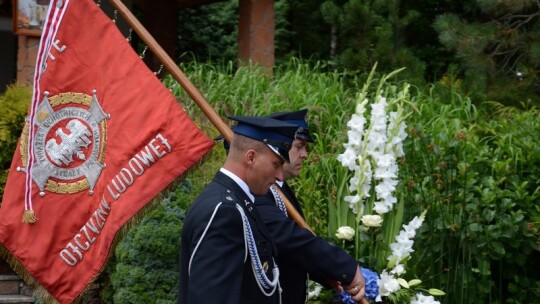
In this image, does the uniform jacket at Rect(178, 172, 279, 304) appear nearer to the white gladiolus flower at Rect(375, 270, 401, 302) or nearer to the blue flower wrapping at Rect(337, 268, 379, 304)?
the blue flower wrapping at Rect(337, 268, 379, 304)

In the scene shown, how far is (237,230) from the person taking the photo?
397 centimetres

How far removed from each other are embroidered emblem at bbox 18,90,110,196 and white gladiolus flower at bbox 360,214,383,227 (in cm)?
150

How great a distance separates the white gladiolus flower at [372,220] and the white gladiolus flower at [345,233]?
0.10 m

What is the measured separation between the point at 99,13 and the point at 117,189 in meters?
0.94

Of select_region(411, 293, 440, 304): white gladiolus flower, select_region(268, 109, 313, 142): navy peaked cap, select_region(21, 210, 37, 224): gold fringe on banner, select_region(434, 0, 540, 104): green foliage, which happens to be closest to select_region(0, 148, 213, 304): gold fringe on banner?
select_region(21, 210, 37, 224): gold fringe on banner

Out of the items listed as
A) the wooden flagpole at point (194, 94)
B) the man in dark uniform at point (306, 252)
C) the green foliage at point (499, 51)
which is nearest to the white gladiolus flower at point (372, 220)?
the wooden flagpole at point (194, 94)

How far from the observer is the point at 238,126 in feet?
13.9

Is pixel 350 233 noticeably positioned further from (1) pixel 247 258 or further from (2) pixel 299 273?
(1) pixel 247 258

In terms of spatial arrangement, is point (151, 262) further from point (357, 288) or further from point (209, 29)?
point (209, 29)

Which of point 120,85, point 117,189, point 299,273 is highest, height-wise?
point 120,85

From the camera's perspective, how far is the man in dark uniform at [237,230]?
3.86 meters

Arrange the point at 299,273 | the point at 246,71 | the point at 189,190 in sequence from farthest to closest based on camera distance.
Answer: the point at 246,71 < the point at 189,190 < the point at 299,273

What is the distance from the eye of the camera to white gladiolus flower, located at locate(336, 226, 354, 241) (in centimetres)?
573

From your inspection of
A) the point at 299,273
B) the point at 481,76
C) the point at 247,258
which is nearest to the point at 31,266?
the point at 299,273
